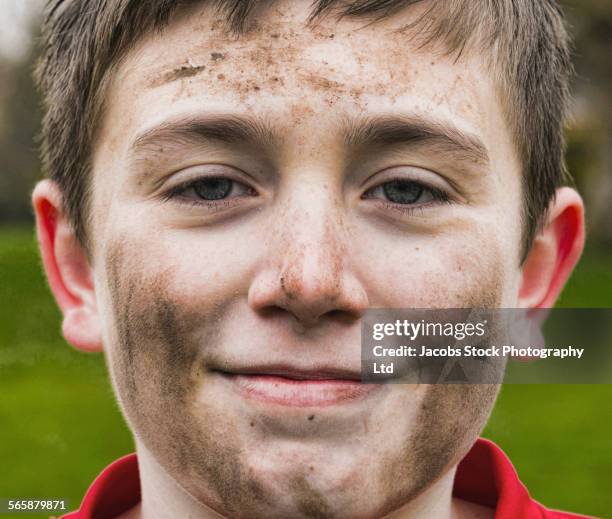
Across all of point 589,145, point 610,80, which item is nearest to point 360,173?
point 589,145

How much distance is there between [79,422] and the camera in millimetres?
7957

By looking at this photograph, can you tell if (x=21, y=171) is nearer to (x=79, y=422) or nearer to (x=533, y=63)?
(x=79, y=422)

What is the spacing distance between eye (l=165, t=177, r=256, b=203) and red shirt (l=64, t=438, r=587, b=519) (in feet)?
3.13

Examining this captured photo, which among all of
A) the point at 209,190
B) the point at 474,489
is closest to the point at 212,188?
the point at 209,190

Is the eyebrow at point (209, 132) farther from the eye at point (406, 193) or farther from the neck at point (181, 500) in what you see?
the neck at point (181, 500)

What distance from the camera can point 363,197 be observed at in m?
1.82

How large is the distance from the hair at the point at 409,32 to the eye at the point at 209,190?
312mm

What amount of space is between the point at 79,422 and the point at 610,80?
42.2 ft

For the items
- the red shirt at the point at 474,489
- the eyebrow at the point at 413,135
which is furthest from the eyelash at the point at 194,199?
the red shirt at the point at 474,489

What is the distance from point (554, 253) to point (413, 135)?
72 cm

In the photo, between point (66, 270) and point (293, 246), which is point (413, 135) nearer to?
point (293, 246)

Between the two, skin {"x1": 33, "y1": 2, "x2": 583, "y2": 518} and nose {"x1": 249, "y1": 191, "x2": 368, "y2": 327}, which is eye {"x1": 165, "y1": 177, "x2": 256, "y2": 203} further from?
nose {"x1": 249, "y1": 191, "x2": 368, "y2": 327}

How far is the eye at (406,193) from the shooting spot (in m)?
1.83

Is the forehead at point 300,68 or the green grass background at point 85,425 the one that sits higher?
the forehead at point 300,68
